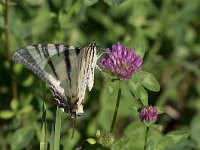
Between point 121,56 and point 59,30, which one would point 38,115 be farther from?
point 121,56

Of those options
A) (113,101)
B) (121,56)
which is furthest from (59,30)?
(121,56)

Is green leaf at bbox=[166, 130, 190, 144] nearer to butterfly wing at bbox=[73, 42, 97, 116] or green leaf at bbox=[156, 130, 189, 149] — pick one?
green leaf at bbox=[156, 130, 189, 149]

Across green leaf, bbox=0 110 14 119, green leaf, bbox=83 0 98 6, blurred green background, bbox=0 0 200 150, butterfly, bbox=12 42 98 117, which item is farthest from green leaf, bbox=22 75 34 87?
butterfly, bbox=12 42 98 117

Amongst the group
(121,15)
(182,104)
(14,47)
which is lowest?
(182,104)

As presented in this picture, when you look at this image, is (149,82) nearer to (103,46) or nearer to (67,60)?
(67,60)

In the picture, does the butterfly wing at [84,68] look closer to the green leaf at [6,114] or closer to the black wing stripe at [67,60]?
the black wing stripe at [67,60]

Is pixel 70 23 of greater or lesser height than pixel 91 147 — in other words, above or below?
above

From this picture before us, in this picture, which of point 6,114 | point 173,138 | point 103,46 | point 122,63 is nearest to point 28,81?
point 6,114
